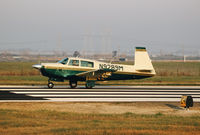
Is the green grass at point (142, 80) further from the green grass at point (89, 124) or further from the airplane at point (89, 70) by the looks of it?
the green grass at point (89, 124)

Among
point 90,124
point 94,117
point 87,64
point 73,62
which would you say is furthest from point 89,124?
point 87,64

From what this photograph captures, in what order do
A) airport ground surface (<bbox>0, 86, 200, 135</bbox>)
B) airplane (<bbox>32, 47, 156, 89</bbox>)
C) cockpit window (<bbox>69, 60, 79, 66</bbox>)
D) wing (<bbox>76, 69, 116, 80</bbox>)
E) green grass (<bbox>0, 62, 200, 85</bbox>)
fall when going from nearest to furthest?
airport ground surface (<bbox>0, 86, 200, 135</bbox>) < airplane (<bbox>32, 47, 156, 89</bbox>) < wing (<bbox>76, 69, 116, 80</bbox>) < cockpit window (<bbox>69, 60, 79, 66</bbox>) < green grass (<bbox>0, 62, 200, 85</bbox>)

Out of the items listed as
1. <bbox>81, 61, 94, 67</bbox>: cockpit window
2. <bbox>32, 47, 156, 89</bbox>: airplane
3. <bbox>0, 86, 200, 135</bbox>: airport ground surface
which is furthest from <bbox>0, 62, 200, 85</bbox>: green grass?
<bbox>0, 86, 200, 135</bbox>: airport ground surface

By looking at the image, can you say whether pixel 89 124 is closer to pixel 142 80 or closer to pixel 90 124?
pixel 90 124

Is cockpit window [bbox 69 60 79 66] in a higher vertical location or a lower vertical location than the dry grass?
higher

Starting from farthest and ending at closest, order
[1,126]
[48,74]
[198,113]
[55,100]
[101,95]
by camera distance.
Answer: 1. [48,74]
2. [101,95]
3. [55,100]
4. [198,113]
5. [1,126]

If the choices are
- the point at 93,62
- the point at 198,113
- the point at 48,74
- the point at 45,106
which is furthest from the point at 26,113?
the point at 93,62

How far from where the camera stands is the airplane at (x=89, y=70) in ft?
92.3

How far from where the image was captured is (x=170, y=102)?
21.6 metres

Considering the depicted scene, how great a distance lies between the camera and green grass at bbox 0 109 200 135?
11.6 meters

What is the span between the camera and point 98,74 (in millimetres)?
28547

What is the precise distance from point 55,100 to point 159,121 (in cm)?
883

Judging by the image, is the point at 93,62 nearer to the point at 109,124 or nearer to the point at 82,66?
the point at 82,66

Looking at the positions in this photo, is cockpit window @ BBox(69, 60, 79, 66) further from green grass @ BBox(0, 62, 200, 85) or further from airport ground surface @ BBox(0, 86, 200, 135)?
green grass @ BBox(0, 62, 200, 85)
